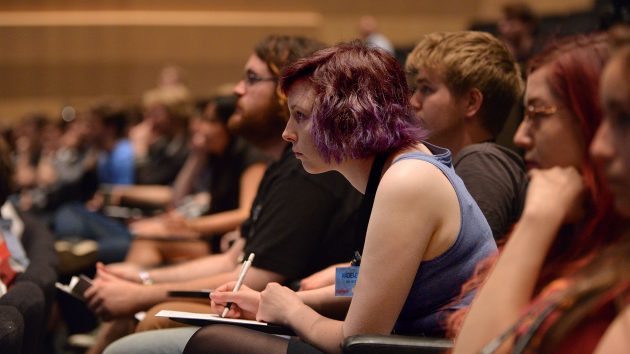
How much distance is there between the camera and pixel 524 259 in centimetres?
134

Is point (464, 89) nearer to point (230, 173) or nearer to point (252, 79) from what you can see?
point (252, 79)

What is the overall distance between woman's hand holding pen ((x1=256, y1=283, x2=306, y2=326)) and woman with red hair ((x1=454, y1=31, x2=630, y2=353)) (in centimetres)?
61

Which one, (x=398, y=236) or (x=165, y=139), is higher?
(x=398, y=236)

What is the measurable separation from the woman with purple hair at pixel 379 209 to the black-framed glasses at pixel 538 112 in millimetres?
256

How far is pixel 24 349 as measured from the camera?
231 centimetres

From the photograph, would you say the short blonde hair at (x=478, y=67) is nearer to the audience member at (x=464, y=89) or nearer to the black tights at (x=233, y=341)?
the audience member at (x=464, y=89)

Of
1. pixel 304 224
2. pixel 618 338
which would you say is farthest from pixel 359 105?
pixel 618 338

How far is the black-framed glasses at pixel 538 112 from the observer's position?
4.84 ft

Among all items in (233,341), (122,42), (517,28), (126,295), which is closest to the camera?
(233,341)

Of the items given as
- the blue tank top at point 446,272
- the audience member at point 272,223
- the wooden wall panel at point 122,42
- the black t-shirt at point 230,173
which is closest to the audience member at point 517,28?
the black t-shirt at point 230,173

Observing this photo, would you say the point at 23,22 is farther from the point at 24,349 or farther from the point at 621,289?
the point at 621,289

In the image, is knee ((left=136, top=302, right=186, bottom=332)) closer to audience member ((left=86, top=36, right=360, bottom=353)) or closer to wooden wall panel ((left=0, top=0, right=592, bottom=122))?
audience member ((left=86, top=36, right=360, bottom=353))

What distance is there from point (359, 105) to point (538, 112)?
0.47 meters

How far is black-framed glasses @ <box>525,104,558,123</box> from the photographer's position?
1475 millimetres
